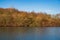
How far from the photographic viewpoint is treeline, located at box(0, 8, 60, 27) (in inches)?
144

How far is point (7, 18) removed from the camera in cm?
369

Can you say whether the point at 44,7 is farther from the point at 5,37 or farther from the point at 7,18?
the point at 5,37

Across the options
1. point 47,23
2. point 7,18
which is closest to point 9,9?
point 7,18

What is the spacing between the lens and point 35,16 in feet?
12.7

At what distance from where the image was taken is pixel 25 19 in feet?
12.4

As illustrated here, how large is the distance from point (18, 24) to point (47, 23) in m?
0.85

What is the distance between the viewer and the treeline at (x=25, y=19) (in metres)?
3.65

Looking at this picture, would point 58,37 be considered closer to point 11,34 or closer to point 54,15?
point 54,15

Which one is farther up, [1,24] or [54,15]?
[54,15]

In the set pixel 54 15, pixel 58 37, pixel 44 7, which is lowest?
pixel 58 37

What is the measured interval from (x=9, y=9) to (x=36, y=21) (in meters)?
0.86

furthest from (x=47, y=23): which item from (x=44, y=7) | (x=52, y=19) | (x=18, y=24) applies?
(x=18, y=24)

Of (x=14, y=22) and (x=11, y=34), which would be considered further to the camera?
(x=11, y=34)

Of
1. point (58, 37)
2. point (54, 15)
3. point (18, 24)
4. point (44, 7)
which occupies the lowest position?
point (58, 37)
